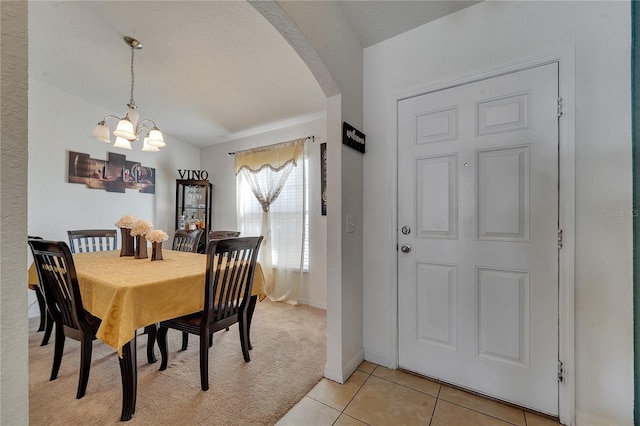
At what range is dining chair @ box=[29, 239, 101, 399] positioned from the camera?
149 cm

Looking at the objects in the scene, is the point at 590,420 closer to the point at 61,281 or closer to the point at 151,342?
the point at 151,342

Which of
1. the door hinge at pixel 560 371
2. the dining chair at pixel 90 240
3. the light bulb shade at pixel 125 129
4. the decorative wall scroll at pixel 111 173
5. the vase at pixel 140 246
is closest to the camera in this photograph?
the door hinge at pixel 560 371

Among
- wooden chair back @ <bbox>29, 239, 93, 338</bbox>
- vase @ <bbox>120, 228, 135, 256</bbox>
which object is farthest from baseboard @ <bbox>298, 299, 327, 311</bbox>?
wooden chair back @ <bbox>29, 239, 93, 338</bbox>

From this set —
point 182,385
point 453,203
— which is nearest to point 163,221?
point 182,385

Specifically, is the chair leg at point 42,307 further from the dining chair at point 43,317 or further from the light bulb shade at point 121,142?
the light bulb shade at point 121,142

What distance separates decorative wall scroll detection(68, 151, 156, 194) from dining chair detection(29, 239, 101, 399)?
2.03 m

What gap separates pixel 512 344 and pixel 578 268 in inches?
22.4

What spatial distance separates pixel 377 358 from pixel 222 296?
1.26 m

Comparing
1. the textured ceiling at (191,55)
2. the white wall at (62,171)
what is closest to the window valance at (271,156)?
the textured ceiling at (191,55)

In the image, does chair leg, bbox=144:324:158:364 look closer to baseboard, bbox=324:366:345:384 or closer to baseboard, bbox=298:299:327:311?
baseboard, bbox=324:366:345:384

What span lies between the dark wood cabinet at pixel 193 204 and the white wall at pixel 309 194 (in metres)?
0.31

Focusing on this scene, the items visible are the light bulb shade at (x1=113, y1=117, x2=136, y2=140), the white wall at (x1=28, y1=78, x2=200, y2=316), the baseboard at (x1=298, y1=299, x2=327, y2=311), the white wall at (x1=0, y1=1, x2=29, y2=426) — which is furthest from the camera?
the baseboard at (x1=298, y1=299, x2=327, y2=311)

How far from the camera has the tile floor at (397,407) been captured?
4.71 feet

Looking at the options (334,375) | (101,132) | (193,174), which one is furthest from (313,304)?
(193,174)
